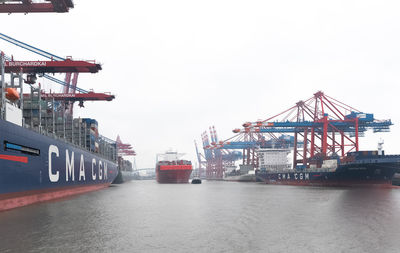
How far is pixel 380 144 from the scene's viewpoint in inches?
2181

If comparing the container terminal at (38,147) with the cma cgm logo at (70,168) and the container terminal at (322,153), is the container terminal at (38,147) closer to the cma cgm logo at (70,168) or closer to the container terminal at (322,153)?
the cma cgm logo at (70,168)

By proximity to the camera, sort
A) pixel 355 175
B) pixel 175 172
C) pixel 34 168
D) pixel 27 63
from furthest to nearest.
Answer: pixel 175 172
pixel 355 175
pixel 27 63
pixel 34 168

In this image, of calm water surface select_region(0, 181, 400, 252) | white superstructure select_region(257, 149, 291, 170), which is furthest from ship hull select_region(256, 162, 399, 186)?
white superstructure select_region(257, 149, 291, 170)

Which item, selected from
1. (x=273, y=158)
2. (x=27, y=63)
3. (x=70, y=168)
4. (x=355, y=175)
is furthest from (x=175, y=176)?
(x=27, y=63)

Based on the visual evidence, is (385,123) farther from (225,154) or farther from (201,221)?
(225,154)

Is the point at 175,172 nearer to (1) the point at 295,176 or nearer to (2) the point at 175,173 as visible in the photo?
(2) the point at 175,173

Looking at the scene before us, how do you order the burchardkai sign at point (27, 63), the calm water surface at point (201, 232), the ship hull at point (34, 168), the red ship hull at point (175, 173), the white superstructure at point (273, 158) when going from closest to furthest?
1. the calm water surface at point (201, 232)
2. the ship hull at point (34, 168)
3. the burchardkai sign at point (27, 63)
4. the red ship hull at point (175, 173)
5. the white superstructure at point (273, 158)

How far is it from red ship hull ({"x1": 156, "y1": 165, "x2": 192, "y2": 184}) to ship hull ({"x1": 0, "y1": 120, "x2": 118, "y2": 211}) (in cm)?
4589

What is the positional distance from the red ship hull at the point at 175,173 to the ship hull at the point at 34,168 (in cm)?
4589

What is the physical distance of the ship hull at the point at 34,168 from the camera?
1955 cm

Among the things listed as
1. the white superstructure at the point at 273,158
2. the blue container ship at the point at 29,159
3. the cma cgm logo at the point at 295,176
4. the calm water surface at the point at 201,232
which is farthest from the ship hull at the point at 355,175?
the blue container ship at the point at 29,159

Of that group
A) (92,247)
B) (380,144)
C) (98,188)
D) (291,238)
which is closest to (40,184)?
(92,247)

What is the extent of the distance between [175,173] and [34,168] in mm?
59326

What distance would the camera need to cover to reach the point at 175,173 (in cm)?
8181
